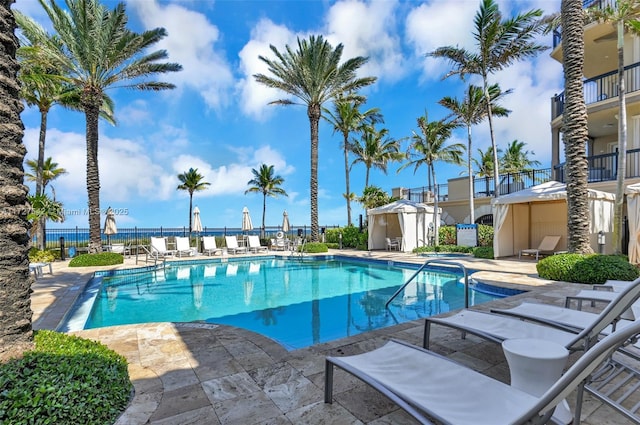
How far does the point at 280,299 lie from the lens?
7.81 m

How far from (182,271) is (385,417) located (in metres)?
11.2

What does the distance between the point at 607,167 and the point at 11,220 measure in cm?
1691

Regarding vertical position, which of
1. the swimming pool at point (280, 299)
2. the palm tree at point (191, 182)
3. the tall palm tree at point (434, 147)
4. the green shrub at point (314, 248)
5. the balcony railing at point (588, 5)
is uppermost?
the balcony railing at point (588, 5)

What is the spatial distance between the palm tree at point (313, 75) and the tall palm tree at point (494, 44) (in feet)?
13.0

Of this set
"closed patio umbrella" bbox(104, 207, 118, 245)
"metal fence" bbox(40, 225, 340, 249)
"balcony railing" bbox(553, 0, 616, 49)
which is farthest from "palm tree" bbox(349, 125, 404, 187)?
"closed patio umbrella" bbox(104, 207, 118, 245)

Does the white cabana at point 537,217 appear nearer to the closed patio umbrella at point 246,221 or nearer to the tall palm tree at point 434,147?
the tall palm tree at point 434,147

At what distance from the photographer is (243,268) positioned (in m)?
12.9

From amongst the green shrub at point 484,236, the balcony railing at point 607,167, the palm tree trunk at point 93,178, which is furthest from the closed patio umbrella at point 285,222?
the balcony railing at point 607,167

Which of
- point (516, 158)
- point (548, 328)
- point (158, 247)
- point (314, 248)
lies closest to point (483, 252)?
point (314, 248)

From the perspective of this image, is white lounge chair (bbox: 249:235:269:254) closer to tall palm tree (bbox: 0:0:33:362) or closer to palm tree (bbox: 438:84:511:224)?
palm tree (bbox: 438:84:511:224)

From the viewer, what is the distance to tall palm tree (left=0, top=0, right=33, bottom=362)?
236 centimetres

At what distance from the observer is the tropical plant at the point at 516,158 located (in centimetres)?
2875

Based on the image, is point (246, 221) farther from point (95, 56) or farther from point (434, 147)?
point (434, 147)

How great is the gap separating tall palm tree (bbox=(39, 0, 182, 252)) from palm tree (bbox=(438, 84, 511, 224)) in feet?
44.1
